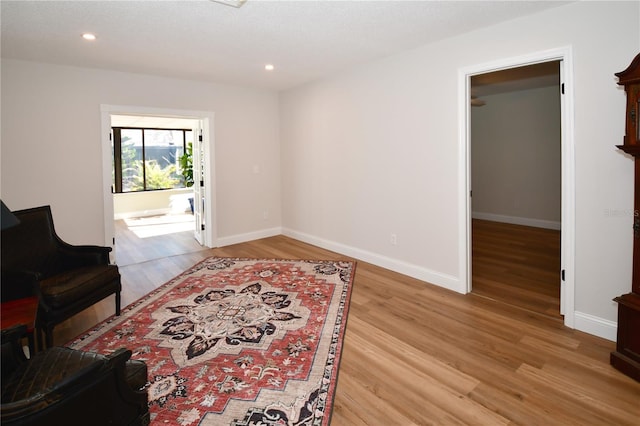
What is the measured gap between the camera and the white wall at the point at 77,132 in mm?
4137

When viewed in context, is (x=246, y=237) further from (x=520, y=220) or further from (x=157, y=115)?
(x=520, y=220)

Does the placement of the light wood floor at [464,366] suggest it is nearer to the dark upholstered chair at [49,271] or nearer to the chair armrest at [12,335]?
the dark upholstered chair at [49,271]

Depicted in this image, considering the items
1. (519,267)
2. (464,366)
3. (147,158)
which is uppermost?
(147,158)

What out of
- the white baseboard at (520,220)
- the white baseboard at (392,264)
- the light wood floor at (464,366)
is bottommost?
the light wood floor at (464,366)

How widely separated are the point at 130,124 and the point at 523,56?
30.0 ft

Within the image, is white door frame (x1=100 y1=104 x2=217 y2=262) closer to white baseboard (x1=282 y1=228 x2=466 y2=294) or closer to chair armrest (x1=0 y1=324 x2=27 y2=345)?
white baseboard (x1=282 y1=228 x2=466 y2=294)

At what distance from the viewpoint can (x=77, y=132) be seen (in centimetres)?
453

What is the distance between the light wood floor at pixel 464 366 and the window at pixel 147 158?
676 centimetres

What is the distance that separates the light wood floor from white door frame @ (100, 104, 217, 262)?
1.64 metres

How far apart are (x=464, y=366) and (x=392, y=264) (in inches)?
82.6

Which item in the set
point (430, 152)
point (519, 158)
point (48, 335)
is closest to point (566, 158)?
point (430, 152)

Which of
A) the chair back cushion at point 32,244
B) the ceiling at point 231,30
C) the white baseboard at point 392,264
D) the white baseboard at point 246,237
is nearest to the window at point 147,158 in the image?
the white baseboard at point 246,237

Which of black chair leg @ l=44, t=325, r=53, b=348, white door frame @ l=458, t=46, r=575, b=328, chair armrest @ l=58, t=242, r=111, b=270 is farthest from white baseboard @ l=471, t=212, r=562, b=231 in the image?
black chair leg @ l=44, t=325, r=53, b=348

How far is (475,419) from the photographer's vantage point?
1944mm
